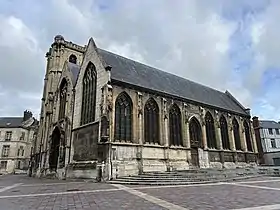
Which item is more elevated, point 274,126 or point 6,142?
point 274,126

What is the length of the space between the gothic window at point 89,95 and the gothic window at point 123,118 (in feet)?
7.60

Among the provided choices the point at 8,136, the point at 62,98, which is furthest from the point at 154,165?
the point at 8,136

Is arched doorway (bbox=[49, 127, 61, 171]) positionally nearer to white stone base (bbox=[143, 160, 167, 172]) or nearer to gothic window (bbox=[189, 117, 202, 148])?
white stone base (bbox=[143, 160, 167, 172])

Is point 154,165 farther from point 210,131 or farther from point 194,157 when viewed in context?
point 210,131

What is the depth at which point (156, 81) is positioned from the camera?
23.7 m

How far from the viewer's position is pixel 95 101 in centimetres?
1923

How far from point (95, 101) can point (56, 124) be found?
24.7ft

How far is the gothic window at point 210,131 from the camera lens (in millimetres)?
24570

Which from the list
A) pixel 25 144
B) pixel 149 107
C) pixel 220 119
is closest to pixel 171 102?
pixel 149 107

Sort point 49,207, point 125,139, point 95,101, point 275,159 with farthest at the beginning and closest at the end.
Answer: point 275,159, point 95,101, point 125,139, point 49,207

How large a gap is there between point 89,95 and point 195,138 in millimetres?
11761

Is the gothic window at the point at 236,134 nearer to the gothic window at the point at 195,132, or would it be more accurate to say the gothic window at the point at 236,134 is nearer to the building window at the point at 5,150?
the gothic window at the point at 195,132

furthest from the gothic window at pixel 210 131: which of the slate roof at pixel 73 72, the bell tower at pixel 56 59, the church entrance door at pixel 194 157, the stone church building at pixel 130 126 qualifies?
the bell tower at pixel 56 59

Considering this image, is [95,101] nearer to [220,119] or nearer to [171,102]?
[171,102]
